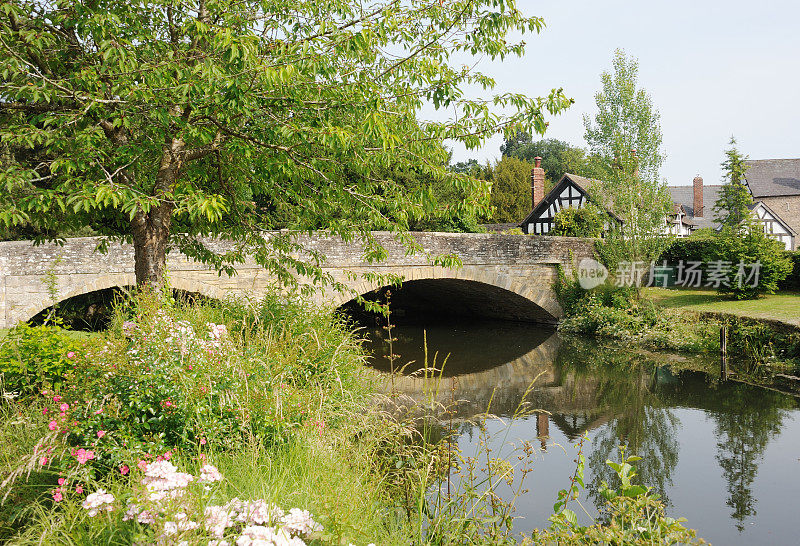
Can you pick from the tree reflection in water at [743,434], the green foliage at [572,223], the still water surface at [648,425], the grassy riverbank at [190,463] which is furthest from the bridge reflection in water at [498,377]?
the green foliage at [572,223]

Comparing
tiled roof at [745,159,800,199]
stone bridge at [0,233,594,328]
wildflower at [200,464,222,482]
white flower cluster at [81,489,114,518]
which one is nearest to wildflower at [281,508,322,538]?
wildflower at [200,464,222,482]

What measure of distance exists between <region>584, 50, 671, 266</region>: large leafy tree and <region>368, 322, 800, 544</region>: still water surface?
3.76 m

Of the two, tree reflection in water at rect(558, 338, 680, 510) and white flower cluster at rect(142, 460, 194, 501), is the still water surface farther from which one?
white flower cluster at rect(142, 460, 194, 501)

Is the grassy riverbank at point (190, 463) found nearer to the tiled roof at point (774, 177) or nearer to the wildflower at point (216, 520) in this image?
the wildflower at point (216, 520)

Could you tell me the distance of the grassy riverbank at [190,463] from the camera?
249 centimetres

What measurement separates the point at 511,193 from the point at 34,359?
35.7m

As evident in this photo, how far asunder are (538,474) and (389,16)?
5035mm

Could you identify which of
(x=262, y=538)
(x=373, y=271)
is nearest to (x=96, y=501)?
(x=262, y=538)

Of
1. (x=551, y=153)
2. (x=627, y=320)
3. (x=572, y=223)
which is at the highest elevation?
(x=551, y=153)

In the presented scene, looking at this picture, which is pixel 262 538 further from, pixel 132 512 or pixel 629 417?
pixel 629 417

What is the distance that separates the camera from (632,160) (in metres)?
16.2

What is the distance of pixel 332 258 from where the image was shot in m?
13.2

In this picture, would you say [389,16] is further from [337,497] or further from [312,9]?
[337,497]

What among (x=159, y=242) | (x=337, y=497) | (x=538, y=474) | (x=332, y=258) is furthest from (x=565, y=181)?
(x=337, y=497)
